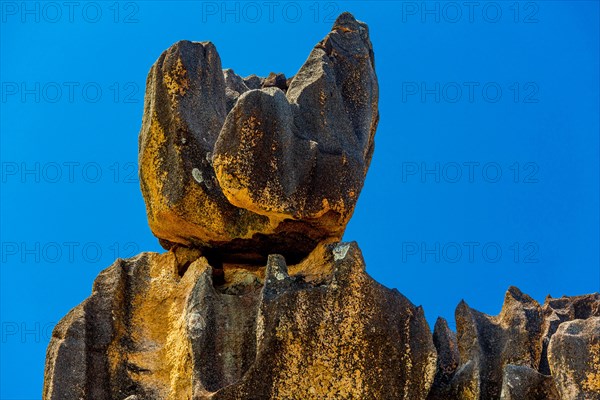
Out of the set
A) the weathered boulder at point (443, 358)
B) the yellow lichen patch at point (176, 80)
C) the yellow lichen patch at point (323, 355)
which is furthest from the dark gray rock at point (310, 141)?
the weathered boulder at point (443, 358)

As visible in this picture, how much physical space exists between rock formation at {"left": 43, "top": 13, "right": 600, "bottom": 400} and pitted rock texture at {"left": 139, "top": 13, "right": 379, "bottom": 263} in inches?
0.6

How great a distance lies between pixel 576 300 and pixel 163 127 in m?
4.22

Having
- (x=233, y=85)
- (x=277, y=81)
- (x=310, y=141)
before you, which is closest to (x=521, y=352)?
(x=310, y=141)

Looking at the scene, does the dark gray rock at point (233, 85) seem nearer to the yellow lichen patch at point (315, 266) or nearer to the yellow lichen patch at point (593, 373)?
the yellow lichen patch at point (315, 266)

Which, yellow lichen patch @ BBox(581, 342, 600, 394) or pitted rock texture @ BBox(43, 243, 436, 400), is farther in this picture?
pitted rock texture @ BBox(43, 243, 436, 400)

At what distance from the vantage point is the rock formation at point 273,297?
8.72 m

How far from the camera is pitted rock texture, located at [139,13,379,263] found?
9.30 metres

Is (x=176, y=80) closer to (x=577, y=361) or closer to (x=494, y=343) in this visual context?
(x=494, y=343)

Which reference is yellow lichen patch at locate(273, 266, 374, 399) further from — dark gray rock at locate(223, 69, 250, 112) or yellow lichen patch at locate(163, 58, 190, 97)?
dark gray rock at locate(223, 69, 250, 112)

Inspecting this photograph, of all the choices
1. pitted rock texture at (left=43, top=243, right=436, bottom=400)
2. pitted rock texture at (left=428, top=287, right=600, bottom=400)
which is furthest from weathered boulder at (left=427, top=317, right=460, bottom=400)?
pitted rock texture at (left=43, top=243, right=436, bottom=400)

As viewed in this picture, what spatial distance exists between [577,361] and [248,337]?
2.69 m

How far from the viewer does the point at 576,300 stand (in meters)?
10.5

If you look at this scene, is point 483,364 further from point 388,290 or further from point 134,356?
point 134,356

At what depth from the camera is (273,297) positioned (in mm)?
8914
